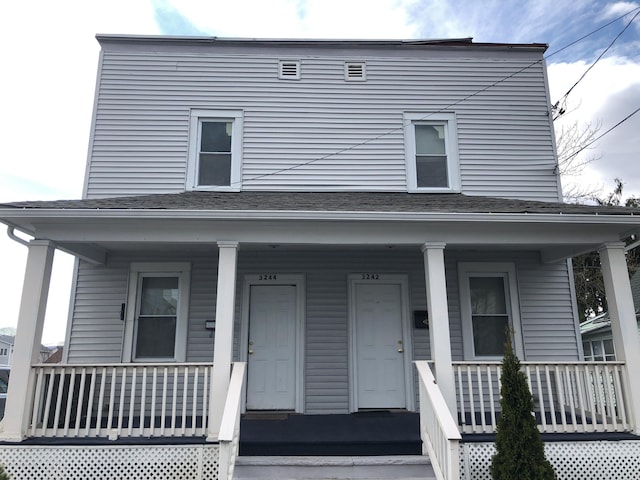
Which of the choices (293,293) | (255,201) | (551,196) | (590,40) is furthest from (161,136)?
(590,40)

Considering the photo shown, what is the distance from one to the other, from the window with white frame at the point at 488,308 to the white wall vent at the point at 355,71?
12.1 feet

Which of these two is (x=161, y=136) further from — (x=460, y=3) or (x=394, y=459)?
(x=460, y=3)

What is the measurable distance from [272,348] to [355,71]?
4.94 meters

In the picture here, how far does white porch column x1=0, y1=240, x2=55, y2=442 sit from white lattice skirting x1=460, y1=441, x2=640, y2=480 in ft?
15.2

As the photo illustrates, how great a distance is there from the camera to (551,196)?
23.5 feet

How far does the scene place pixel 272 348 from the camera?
6.33 metres

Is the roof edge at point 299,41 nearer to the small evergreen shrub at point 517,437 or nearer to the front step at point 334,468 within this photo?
the small evergreen shrub at point 517,437

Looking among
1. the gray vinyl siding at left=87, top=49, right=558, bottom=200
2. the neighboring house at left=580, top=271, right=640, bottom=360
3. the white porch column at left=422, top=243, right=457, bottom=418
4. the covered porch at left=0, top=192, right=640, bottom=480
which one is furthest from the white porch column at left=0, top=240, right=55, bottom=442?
the neighboring house at left=580, top=271, right=640, bottom=360

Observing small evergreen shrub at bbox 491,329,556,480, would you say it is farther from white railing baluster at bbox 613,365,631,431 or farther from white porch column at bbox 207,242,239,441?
white porch column at bbox 207,242,239,441

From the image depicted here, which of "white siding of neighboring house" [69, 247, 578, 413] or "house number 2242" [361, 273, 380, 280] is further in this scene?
"house number 2242" [361, 273, 380, 280]

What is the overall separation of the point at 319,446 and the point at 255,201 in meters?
3.10

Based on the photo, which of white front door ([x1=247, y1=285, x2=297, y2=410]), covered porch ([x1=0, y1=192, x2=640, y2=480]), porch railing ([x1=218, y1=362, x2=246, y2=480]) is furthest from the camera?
white front door ([x1=247, y1=285, x2=297, y2=410])

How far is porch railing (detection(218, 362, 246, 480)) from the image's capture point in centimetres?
376

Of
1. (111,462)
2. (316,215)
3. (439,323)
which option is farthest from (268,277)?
(111,462)
